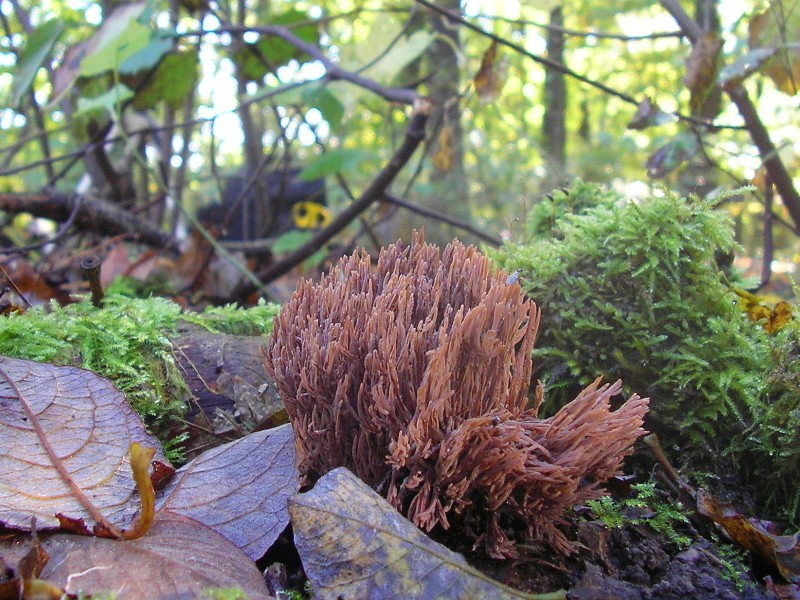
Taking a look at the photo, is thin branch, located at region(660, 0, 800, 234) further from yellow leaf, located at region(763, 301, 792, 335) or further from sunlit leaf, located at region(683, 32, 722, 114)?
yellow leaf, located at region(763, 301, 792, 335)

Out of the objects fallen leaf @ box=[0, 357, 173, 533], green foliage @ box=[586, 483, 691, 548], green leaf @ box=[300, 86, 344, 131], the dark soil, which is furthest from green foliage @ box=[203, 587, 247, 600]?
green leaf @ box=[300, 86, 344, 131]

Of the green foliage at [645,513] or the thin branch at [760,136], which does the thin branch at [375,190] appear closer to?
the thin branch at [760,136]

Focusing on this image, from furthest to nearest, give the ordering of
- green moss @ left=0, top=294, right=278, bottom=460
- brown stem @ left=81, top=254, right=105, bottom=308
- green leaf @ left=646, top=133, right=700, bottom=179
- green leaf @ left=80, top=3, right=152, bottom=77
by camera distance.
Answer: green leaf @ left=646, top=133, right=700, bottom=179 < green leaf @ left=80, top=3, right=152, bottom=77 < brown stem @ left=81, top=254, right=105, bottom=308 < green moss @ left=0, top=294, right=278, bottom=460

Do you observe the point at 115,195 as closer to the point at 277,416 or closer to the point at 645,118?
the point at 277,416

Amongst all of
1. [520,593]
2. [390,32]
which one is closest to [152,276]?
[390,32]

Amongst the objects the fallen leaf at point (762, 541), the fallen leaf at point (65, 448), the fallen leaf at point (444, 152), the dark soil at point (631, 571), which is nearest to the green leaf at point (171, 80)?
the fallen leaf at point (444, 152)
